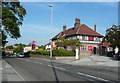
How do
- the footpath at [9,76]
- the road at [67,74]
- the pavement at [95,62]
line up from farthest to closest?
the pavement at [95,62], the road at [67,74], the footpath at [9,76]

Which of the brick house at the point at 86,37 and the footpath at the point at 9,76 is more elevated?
the brick house at the point at 86,37

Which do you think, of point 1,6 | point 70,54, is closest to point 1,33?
point 1,6

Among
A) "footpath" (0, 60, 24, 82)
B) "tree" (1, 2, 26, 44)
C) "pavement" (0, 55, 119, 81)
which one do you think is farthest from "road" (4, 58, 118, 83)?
"tree" (1, 2, 26, 44)

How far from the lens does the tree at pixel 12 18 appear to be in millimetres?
29203

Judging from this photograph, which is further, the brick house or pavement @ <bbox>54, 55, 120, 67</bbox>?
the brick house

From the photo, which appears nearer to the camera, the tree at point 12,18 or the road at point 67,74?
the road at point 67,74

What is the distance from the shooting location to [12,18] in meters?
30.7

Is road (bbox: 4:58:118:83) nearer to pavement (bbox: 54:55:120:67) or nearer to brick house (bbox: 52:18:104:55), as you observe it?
pavement (bbox: 54:55:120:67)

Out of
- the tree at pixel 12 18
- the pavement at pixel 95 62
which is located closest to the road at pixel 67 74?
the pavement at pixel 95 62

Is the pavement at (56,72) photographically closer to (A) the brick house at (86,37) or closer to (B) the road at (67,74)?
(B) the road at (67,74)

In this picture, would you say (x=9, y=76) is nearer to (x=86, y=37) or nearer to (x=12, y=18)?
(x=12, y=18)

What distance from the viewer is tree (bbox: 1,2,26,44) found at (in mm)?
29203

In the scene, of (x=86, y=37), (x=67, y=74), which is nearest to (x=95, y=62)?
(x=67, y=74)

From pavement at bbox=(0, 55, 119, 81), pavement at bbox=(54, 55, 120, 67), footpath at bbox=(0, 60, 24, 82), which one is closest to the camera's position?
footpath at bbox=(0, 60, 24, 82)
